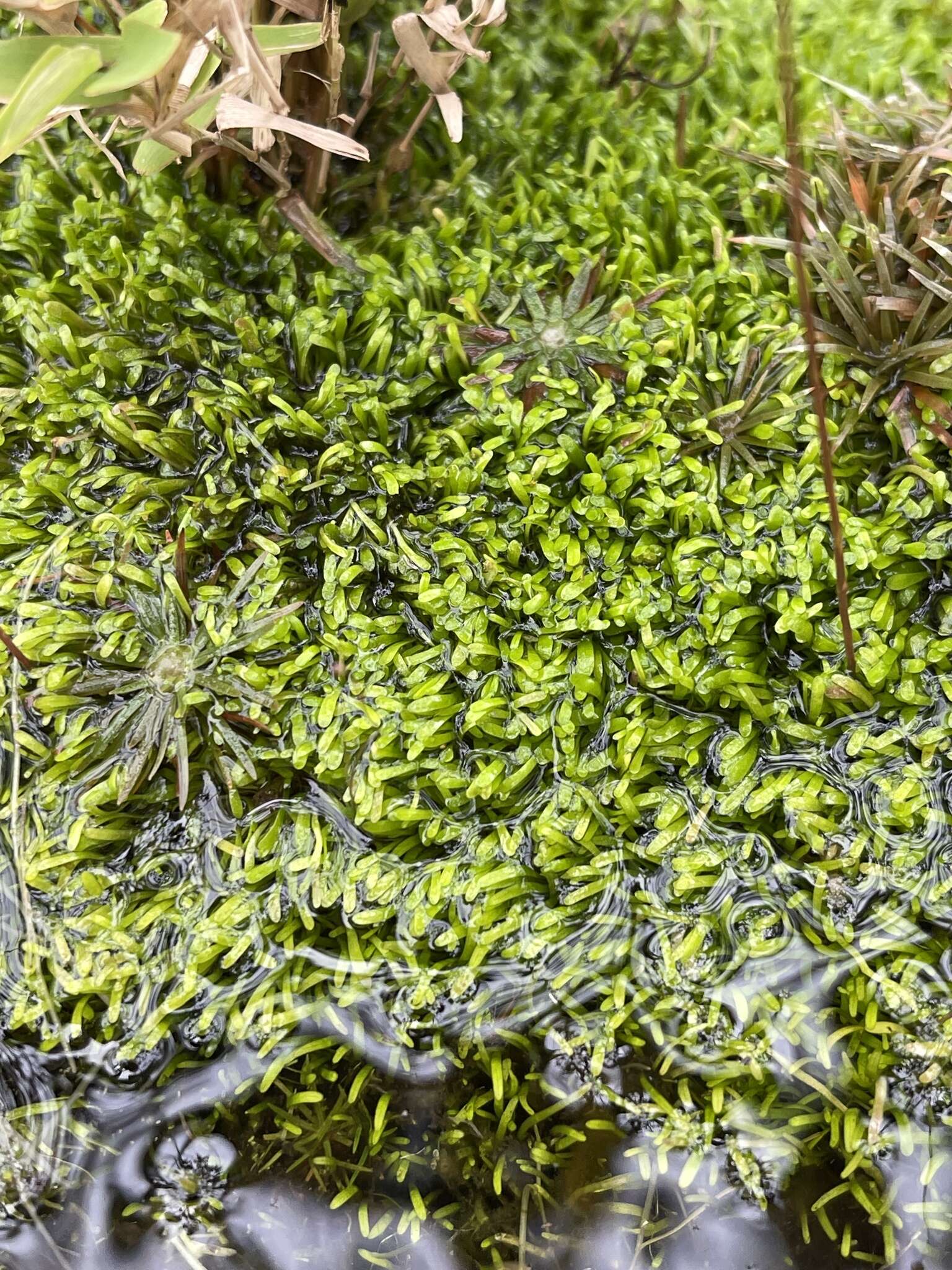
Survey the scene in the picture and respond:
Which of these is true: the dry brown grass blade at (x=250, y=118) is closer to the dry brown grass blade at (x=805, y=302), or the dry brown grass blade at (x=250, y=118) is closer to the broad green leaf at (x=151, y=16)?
the broad green leaf at (x=151, y=16)

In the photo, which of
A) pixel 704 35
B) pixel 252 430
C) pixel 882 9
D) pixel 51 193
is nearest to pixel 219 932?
pixel 252 430

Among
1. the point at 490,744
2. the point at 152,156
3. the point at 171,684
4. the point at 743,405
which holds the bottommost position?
the point at 490,744

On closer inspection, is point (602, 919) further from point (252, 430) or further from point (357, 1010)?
point (252, 430)

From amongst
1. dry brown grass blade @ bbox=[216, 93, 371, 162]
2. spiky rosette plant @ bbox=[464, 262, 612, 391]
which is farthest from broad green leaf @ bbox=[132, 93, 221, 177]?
spiky rosette plant @ bbox=[464, 262, 612, 391]

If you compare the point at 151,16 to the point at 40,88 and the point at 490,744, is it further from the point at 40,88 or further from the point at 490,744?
the point at 490,744

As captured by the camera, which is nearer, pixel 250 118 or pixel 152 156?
pixel 250 118

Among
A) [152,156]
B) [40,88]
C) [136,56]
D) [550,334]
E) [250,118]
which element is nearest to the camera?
[40,88]

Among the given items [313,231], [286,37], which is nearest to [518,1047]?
[313,231]
